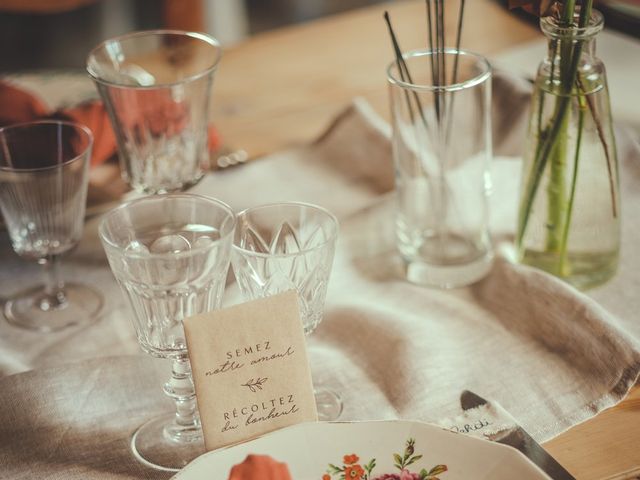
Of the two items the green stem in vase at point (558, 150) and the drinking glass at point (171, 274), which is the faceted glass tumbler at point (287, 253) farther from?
the green stem in vase at point (558, 150)

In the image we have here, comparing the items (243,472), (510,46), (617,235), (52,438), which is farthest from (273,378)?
(510,46)

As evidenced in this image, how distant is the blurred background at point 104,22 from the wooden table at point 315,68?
152cm

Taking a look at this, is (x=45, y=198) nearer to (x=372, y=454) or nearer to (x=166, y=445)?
(x=166, y=445)

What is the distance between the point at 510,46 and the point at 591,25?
621mm

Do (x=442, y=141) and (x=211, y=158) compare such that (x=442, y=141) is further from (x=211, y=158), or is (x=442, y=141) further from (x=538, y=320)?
(x=211, y=158)

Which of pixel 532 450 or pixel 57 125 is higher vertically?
pixel 57 125

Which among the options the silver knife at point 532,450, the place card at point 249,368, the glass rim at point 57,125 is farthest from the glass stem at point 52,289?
the silver knife at point 532,450

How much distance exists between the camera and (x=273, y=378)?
67 centimetres

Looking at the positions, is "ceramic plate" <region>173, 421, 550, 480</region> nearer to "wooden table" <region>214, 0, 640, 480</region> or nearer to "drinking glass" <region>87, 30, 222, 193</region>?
"drinking glass" <region>87, 30, 222, 193</region>

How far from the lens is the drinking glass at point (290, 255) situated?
2.28 feet

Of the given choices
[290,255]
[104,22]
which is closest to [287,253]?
[290,255]

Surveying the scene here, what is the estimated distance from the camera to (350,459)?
2.16ft

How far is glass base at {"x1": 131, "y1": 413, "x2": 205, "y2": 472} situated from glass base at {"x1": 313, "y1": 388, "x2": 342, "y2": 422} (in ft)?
0.35

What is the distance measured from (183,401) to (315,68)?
31.2 inches
